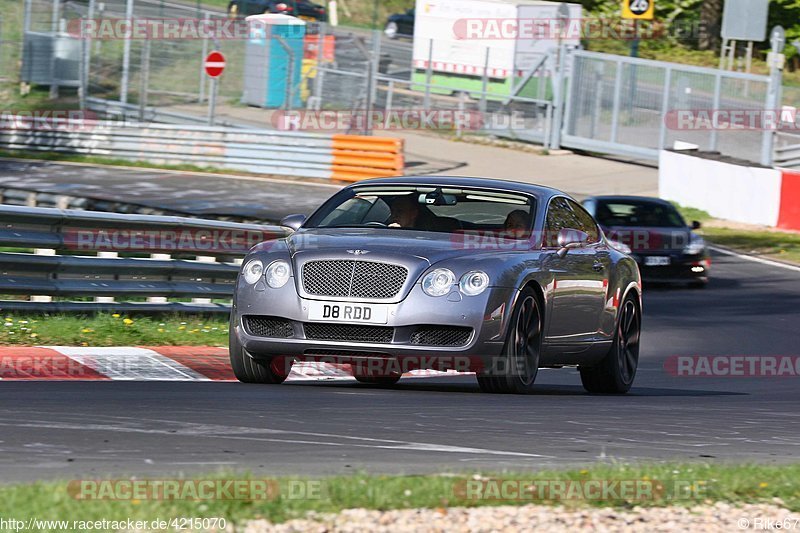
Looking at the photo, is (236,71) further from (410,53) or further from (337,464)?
(337,464)

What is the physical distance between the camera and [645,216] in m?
22.2

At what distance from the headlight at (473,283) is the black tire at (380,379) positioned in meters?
1.76

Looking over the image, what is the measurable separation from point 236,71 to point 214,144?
4.26 metres

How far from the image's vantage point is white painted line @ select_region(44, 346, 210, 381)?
9641 mm

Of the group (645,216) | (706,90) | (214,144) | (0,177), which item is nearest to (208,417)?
(645,216)

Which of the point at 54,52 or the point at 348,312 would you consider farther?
the point at 54,52

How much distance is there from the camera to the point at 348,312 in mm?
8578

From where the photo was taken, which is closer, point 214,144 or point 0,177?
point 0,177

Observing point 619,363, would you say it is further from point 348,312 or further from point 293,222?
point 348,312

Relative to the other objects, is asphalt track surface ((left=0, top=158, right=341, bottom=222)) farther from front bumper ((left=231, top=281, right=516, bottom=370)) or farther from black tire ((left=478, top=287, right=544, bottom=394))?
front bumper ((left=231, top=281, right=516, bottom=370))

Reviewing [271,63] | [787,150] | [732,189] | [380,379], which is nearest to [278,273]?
[380,379]

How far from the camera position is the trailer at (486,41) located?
41156mm

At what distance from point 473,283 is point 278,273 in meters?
1.18

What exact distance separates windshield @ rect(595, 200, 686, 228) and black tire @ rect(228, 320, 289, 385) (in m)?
13.0
